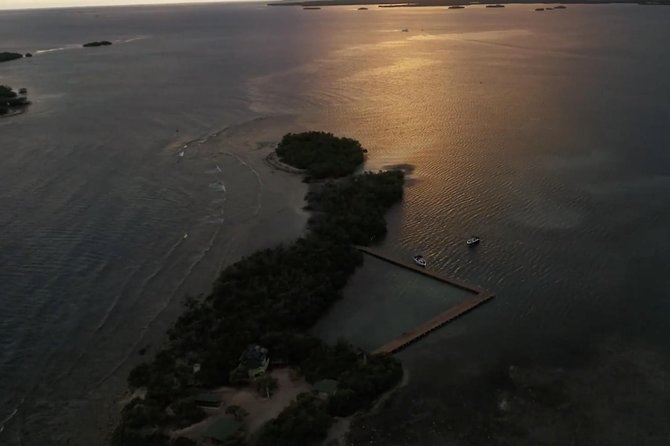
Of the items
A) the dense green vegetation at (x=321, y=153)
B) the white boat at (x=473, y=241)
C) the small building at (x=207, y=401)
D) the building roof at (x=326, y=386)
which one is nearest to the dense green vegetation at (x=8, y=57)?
the dense green vegetation at (x=321, y=153)

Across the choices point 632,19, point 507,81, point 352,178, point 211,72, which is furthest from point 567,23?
point 352,178

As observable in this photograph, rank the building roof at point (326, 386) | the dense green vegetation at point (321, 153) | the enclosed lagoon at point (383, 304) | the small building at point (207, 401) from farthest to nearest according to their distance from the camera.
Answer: the dense green vegetation at point (321, 153) → the enclosed lagoon at point (383, 304) → the building roof at point (326, 386) → the small building at point (207, 401)

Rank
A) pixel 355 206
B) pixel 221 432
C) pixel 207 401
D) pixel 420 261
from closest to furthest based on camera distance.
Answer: pixel 221 432 → pixel 207 401 → pixel 420 261 → pixel 355 206

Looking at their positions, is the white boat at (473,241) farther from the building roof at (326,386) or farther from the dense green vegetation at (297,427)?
the dense green vegetation at (297,427)

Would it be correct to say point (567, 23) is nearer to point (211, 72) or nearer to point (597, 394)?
point (211, 72)

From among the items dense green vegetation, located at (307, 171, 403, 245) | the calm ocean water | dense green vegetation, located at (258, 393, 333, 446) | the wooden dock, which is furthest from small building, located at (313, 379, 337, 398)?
dense green vegetation, located at (307, 171, 403, 245)

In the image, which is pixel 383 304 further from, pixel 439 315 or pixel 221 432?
pixel 221 432

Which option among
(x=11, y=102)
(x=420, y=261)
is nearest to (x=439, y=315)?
(x=420, y=261)

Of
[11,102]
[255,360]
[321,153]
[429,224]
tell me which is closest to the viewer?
[255,360]
